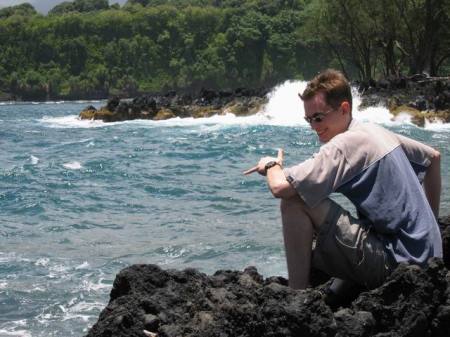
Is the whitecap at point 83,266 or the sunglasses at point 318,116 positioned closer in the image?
the sunglasses at point 318,116

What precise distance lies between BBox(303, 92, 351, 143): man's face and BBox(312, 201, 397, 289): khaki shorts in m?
0.48

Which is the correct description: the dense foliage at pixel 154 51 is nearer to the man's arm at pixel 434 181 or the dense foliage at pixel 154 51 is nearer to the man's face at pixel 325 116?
the man's arm at pixel 434 181

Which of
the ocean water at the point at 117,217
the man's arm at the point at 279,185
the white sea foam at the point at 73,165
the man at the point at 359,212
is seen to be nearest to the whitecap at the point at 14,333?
the ocean water at the point at 117,217

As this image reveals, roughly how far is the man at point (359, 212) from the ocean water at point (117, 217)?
2.50 metres

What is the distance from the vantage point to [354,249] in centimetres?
412

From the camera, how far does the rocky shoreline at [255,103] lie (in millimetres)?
32969

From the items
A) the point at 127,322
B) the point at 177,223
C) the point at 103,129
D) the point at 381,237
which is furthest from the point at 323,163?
the point at 103,129

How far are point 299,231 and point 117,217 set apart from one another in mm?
7747

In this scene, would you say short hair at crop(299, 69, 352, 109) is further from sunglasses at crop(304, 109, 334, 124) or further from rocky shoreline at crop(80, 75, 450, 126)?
rocky shoreline at crop(80, 75, 450, 126)

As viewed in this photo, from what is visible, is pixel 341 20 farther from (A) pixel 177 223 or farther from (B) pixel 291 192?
(B) pixel 291 192

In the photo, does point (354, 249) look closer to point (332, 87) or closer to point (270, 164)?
point (270, 164)

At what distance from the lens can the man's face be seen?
4.39 metres

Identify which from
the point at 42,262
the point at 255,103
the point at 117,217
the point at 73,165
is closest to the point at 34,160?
the point at 73,165

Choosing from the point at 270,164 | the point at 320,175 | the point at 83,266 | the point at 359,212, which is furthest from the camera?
the point at 83,266
